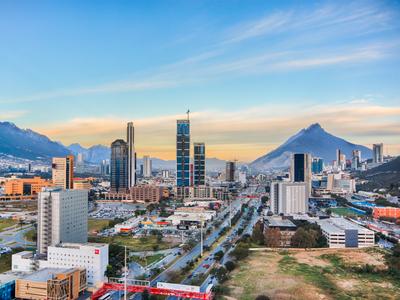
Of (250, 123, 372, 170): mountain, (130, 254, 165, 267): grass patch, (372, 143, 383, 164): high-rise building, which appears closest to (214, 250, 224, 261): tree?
(130, 254, 165, 267): grass patch

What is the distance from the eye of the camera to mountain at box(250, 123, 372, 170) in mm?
124875

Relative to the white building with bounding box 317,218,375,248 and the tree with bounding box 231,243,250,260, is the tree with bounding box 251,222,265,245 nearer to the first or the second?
the tree with bounding box 231,243,250,260

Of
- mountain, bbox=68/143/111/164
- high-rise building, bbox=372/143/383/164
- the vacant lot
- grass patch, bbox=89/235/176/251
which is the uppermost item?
mountain, bbox=68/143/111/164

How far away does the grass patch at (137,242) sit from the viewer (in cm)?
1501

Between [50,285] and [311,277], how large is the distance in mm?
6747

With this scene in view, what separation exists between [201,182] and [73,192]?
21513 mm

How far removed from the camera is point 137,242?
52.9ft

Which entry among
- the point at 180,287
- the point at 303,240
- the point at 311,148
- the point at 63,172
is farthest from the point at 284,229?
the point at 311,148

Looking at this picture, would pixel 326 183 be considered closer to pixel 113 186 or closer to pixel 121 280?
pixel 113 186

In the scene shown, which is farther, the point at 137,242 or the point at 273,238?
the point at 137,242

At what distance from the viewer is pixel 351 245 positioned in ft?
51.9

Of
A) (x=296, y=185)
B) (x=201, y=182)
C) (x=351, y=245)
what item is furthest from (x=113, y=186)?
(x=351, y=245)

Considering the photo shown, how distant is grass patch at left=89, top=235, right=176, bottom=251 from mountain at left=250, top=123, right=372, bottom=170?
10554 cm

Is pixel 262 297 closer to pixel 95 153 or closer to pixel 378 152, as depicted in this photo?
pixel 378 152
